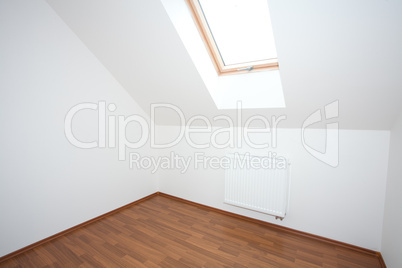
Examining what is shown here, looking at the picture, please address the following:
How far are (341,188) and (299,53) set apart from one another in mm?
1503

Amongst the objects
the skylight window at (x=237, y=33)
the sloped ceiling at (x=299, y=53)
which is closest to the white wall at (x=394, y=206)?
the sloped ceiling at (x=299, y=53)

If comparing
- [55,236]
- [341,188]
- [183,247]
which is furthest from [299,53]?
[55,236]

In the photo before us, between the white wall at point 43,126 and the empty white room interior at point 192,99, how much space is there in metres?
0.01

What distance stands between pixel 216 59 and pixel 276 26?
0.94m

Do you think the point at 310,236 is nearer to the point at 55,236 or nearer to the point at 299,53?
the point at 299,53

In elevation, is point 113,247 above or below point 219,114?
below

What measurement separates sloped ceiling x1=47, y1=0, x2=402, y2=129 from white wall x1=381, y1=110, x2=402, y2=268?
7.9 inches

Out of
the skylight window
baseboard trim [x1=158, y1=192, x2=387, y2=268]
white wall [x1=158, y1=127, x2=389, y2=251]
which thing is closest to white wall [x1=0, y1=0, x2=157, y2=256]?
the skylight window

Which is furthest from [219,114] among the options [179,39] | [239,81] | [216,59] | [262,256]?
[262,256]

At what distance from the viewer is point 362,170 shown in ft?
6.57

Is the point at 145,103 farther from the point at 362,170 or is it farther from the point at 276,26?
the point at 362,170

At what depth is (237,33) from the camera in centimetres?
217

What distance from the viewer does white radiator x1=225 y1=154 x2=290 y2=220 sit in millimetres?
2280

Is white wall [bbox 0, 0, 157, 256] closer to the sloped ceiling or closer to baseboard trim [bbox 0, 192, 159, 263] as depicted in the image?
baseboard trim [bbox 0, 192, 159, 263]
